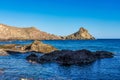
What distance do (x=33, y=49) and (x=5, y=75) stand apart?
5508cm

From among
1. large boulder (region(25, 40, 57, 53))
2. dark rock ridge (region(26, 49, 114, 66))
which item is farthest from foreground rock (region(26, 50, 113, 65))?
large boulder (region(25, 40, 57, 53))

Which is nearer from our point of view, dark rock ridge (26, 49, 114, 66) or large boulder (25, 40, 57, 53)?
dark rock ridge (26, 49, 114, 66)

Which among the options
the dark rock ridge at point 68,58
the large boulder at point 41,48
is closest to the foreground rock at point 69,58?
the dark rock ridge at point 68,58

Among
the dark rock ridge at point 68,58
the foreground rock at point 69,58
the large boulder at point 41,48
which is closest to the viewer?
the dark rock ridge at point 68,58

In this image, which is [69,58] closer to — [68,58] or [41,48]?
[68,58]

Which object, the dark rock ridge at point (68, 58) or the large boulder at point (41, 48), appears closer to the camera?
A: the dark rock ridge at point (68, 58)

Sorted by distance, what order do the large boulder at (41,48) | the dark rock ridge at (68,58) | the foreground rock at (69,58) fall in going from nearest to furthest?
1. the dark rock ridge at (68,58)
2. the foreground rock at (69,58)
3. the large boulder at (41,48)

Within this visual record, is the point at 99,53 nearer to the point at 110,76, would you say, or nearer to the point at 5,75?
the point at 110,76

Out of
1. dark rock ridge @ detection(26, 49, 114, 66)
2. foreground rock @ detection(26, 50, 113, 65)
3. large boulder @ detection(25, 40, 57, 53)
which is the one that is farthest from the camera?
large boulder @ detection(25, 40, 57, 53)

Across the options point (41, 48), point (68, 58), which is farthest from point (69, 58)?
point (41, 48)

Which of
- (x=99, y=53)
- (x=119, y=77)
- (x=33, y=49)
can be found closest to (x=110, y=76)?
(x=119, y=77)

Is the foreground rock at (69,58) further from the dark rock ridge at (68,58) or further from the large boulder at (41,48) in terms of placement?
the large boulder at (41,48)

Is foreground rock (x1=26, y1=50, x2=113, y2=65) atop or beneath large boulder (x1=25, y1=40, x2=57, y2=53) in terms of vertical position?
beneath

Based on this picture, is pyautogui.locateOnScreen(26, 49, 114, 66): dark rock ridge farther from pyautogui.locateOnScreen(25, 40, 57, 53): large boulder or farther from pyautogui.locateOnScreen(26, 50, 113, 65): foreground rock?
pyautogui.locateOnScreen(25, 40, 57, 53): large boulder
